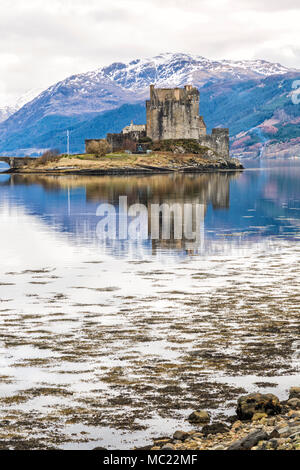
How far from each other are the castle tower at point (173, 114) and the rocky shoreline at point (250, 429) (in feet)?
489

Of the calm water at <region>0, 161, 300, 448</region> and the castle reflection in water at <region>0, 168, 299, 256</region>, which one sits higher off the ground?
the castle reflection in water at <region>0, 168, 299, 256</region>

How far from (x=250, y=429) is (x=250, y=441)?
0.88 metres

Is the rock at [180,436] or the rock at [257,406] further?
the rock at [257,406]

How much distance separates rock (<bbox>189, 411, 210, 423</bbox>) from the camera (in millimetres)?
9562

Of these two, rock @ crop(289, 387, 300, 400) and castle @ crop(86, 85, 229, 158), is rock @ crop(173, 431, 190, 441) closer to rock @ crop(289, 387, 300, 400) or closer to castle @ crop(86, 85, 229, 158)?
rock @ crop(289, 387, 300, 400)

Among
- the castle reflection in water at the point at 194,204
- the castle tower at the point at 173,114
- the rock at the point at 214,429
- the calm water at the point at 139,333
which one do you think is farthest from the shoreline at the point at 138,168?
the rock at the point at 214,429

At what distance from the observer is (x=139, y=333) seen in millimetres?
13875

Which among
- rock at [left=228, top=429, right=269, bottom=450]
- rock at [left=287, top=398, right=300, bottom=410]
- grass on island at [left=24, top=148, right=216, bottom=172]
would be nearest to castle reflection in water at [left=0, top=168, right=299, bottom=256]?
rock at [left=287, top=398, right=300, bottom=410]

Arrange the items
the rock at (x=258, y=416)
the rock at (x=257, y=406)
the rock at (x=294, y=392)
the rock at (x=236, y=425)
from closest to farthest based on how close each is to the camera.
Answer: the rock at (x=236, y=425), the rock at (x=258, y=416), the rock at (x=257, y=406), the rock at (x=294, y=392)

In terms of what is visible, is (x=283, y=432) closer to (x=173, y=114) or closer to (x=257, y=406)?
(x=257, y=406)

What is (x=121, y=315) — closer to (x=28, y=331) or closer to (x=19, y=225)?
(x=28, y=331)

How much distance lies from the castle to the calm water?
130 meters

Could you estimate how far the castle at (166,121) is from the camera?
156 meters

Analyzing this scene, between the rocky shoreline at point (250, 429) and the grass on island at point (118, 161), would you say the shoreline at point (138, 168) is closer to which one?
the grass on island at point (118, 161)
